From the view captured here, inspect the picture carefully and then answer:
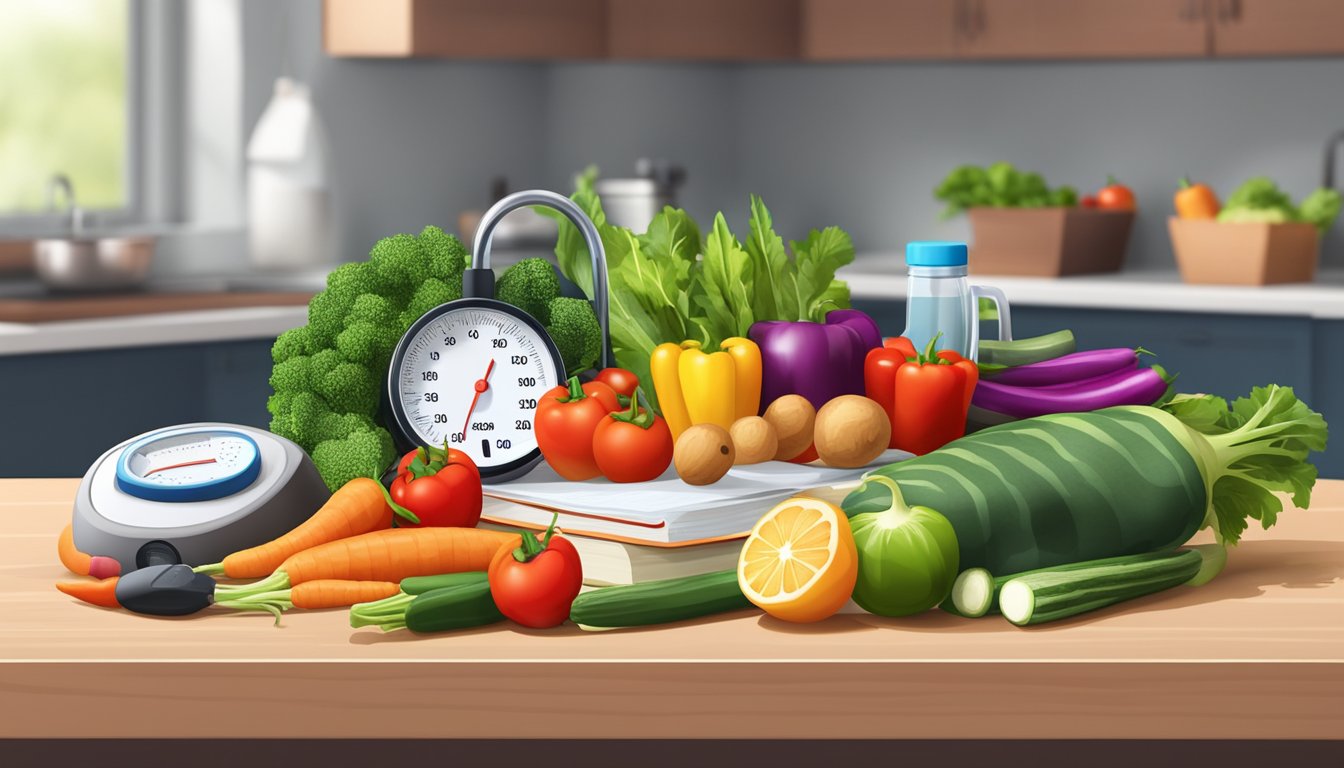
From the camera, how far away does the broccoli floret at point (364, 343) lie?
1.45m

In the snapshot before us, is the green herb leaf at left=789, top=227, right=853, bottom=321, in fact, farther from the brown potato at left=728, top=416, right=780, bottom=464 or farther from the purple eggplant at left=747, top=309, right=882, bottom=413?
the brown potato at left=728, top=416, right=780, bottom=464

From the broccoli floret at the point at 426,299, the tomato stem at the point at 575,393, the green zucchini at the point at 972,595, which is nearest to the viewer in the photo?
the green zucchini at the point at 972,595

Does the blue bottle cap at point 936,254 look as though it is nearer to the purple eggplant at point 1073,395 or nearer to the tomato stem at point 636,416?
the purple eggplant at point 1073,395

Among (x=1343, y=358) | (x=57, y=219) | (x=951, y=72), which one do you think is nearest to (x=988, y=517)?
(x=1343, y=358)

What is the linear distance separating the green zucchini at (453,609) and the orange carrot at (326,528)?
0.51 feet

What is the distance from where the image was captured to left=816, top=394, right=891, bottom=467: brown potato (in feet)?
4.47

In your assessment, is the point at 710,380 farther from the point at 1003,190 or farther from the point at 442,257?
Result: the point at 1003,190

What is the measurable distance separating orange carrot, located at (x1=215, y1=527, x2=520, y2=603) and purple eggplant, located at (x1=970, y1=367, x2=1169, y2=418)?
0.50 metres

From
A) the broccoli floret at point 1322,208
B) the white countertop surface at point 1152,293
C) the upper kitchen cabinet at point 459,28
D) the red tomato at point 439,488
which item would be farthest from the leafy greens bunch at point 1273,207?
the red tomato at point 439,488

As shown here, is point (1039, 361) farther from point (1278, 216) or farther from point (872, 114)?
point (872, 114)

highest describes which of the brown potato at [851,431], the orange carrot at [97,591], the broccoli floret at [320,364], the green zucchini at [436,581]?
the broccoli floret at [320,364]

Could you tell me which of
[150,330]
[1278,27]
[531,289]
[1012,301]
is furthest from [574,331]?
[1278,27]

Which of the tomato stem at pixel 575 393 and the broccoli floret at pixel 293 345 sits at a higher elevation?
the broccoli floret at pixel 293 345

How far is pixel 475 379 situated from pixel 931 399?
0.40m
